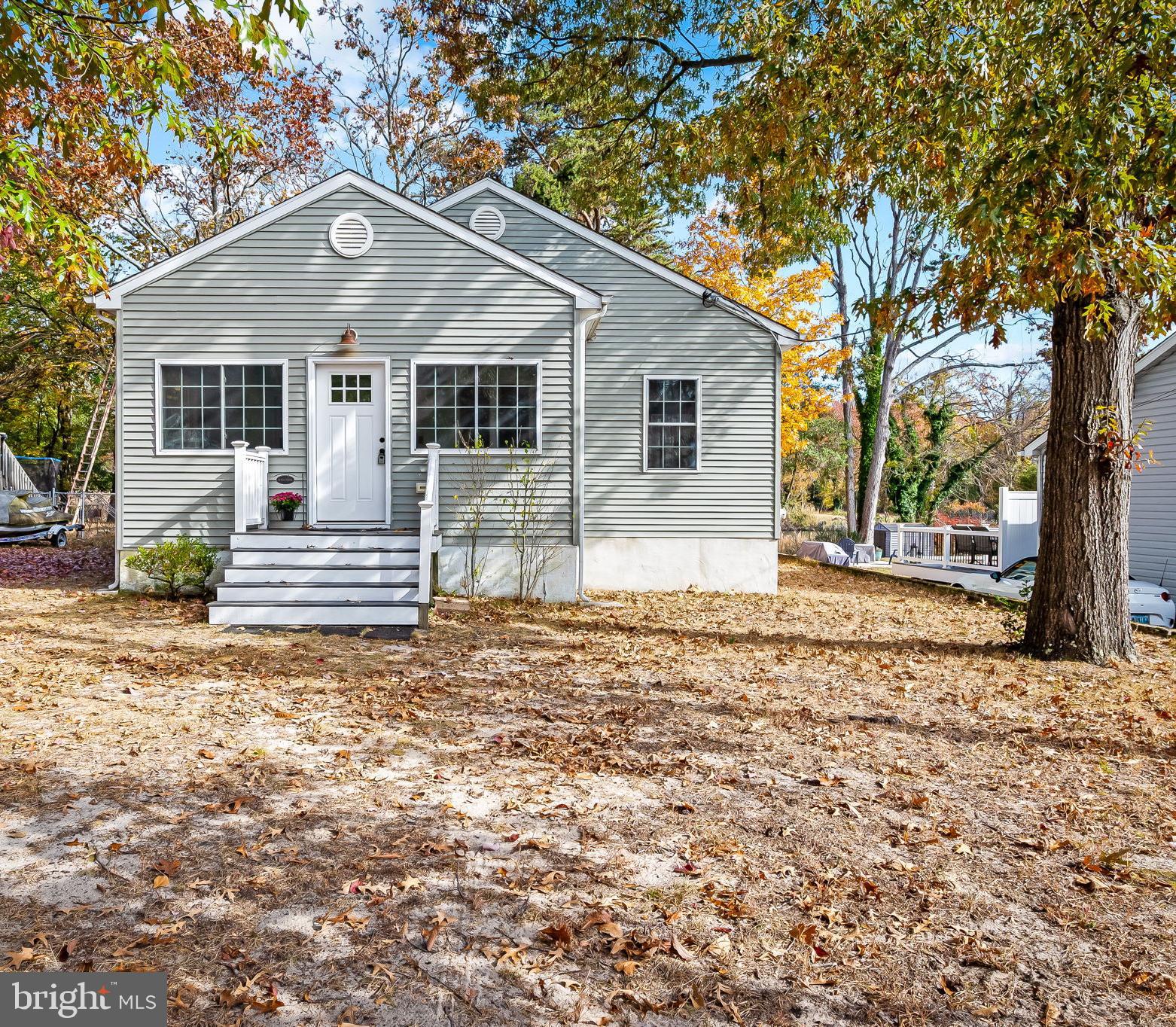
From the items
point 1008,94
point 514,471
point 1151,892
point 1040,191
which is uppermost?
point 1008,94

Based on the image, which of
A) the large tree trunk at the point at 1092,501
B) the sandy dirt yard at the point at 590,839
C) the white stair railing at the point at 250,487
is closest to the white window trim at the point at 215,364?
the white stair railing at the point at 250,487

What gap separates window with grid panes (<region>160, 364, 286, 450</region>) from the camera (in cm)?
1120

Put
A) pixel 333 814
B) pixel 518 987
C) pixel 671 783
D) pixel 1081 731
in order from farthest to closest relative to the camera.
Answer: pixel 1081 731 < pixel 671 783 < pixel 333 814 < pixel 518 987

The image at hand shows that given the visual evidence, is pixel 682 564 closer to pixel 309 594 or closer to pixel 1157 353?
pixel 309 594

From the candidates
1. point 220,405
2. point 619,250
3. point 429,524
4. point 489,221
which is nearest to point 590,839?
point 429,524

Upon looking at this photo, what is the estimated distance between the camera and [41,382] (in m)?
26.8

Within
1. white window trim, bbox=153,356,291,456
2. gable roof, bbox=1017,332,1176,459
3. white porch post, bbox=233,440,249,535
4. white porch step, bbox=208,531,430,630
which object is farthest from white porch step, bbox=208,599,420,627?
gable roof, bbox=1017,332,1176,459

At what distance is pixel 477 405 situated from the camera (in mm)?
11641

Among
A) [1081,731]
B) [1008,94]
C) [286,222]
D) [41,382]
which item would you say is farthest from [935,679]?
[41,382]

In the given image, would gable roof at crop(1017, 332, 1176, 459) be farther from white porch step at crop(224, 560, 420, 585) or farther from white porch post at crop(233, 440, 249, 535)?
white porch post at crop(233, 440, 249, 535)

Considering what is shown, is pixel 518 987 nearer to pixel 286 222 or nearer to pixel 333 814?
pixel 333 814

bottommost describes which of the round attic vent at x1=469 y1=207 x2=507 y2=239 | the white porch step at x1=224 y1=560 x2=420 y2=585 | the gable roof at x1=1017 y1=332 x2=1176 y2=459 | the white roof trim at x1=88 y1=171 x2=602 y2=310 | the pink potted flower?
the white porch step at x1=224 y1=560 x2=420 y2=585

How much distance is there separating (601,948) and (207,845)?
6.29 ft

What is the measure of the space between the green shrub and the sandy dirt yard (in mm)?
2702
